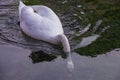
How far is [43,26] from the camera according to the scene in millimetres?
6301

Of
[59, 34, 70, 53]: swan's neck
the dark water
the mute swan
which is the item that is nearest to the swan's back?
the mute swan

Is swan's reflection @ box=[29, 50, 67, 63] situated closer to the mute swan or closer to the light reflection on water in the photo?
the light reflection on water

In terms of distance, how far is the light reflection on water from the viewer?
16.9 feet

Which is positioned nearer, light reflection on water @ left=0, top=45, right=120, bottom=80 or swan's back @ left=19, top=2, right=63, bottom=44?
light reflection on water @ left=0, top=45, right=120, bottom=80

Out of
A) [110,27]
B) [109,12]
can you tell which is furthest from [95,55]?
[109,12]

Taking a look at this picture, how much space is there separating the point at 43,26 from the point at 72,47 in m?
0.64

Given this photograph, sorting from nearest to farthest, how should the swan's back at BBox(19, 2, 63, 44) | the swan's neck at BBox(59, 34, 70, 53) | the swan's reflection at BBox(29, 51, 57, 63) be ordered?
the swan's reflection at BBox(29, 51, 57, 63) < the swan's neck at BBox(59, 34, 70, 53) < the swan's back at BBox(19, 2, 63, 44)

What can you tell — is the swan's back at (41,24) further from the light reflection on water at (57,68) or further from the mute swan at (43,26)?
the light reflection on water at (57,68)

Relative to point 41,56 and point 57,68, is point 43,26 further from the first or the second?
point 57,68

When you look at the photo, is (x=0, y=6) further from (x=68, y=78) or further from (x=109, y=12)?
(x=68, y=78)

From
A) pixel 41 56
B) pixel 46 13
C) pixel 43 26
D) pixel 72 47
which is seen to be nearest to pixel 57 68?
pixel 41 56

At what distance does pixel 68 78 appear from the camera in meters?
5.14

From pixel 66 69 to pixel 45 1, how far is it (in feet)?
10.5

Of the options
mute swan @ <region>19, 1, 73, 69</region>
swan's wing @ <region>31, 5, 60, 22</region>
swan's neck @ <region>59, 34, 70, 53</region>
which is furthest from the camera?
swan's wing @ <region>31, 5, 60, 22</region>
